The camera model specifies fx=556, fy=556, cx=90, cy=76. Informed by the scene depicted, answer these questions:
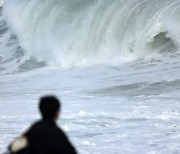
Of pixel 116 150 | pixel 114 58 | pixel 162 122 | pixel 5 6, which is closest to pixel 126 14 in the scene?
pixel 114 58

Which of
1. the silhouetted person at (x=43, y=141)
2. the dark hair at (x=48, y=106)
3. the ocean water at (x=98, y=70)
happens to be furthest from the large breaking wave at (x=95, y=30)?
the silhouetted person at (x=43, y=141)

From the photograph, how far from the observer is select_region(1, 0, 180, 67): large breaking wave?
728 inches

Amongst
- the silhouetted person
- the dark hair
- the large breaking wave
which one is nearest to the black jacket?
the silhouetted person

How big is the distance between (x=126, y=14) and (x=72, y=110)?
31.6 ft

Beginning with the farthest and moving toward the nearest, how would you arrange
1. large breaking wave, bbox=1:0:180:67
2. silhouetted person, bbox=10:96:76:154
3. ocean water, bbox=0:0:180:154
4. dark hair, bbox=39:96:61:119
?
large breaking wave, bbox=1:0:180:67, ocean water, bbox=0:0:180:154, dark hair, bbox=39:96:61:119, silhouetted person, bbox=10:96:76:154

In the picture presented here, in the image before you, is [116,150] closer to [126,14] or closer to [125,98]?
[125,98]

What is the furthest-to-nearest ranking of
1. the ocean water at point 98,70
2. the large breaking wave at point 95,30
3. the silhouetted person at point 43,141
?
the large breaking wave at point 95,30
the ocean water at point 98,70
the silhouetted person at point 43,141

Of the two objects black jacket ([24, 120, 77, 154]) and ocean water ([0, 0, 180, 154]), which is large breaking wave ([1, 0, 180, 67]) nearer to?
ocean water ([0, 0, 180, 154])

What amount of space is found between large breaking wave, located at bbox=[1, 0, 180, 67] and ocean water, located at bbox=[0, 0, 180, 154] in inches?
1.4

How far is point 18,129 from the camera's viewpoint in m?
10.0

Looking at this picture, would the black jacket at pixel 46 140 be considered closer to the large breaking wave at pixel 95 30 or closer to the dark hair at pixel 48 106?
the dark hair at pixel 48 106

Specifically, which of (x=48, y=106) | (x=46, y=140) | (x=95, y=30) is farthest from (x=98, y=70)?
(x=46, y=140)

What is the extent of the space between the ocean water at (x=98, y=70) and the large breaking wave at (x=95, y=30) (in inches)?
1.4

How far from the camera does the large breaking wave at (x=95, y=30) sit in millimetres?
18484
